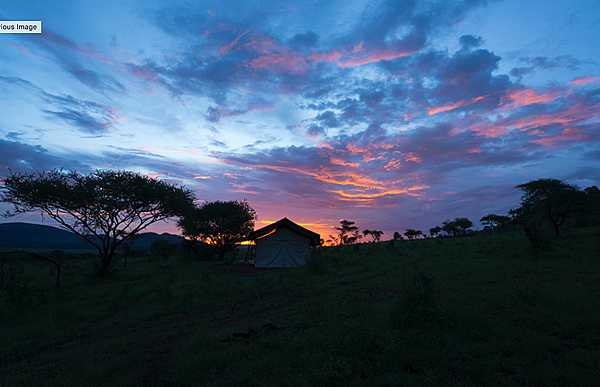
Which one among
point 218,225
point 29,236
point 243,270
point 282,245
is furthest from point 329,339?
point 29,236

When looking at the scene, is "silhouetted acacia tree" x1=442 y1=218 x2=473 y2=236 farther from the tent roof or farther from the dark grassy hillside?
the dark grassy hillside

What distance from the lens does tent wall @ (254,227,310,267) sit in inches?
994

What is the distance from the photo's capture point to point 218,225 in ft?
114

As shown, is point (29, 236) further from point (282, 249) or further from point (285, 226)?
point (285, 226)

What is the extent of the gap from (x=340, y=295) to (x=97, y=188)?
1839 centimetres

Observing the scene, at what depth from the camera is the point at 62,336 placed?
7.75 m

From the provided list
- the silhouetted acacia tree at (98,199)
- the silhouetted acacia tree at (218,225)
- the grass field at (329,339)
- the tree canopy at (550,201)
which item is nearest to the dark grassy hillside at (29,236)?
the silhouetted acacia tree at (218,225)

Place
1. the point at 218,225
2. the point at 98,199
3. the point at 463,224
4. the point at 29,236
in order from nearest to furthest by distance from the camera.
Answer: the point at 98,199 → the point at 218,225 → the point at 463,224 → the point at 29,236

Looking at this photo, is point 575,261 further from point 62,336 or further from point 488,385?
point 62,336

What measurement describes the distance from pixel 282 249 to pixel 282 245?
1.27ft

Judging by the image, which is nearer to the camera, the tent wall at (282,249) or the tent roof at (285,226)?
Result: the tent roof at (285,226)

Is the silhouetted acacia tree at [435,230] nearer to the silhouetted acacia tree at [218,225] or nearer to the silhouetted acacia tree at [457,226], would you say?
the silhouetted acacia tree at [457,226]

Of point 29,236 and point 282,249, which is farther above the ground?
point 29,236

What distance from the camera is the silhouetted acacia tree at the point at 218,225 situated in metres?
34.3
